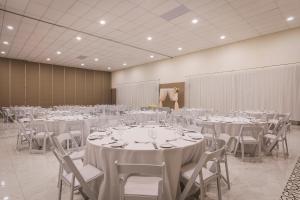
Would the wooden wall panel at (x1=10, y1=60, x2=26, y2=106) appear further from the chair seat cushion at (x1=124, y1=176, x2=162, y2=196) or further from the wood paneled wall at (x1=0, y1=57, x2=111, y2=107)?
the chair seat cushion at (x1=124, y1=176, x2=162, y2=196)

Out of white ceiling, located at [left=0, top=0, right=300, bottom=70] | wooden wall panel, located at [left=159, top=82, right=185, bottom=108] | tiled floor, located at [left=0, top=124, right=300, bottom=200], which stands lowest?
tiled floor, located at [left=0, top=124, right=300, bottom=200]

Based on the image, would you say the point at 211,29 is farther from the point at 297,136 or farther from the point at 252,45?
the point at 297,136

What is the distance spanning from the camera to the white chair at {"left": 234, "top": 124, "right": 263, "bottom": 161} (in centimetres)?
432

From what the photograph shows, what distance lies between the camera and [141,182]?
2135mm

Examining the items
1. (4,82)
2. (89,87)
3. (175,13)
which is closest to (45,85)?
(4,82)

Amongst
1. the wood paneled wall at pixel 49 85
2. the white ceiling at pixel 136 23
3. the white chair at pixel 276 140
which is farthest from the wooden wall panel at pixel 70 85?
the white chair at pixel 276 140

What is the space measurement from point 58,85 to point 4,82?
370cm

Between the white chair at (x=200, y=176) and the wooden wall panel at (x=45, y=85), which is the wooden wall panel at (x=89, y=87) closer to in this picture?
the wooden wall panel at (x=45, y=85)

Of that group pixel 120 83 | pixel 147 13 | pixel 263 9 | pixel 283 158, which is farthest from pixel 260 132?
pixel 120 83

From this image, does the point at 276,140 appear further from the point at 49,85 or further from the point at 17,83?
the point at 17,83

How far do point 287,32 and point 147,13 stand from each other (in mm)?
6419

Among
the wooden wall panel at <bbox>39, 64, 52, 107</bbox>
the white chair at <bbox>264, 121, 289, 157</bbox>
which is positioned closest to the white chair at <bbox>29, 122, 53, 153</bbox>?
the white chair at <bbox>264, 121, 289, 157</bbox>

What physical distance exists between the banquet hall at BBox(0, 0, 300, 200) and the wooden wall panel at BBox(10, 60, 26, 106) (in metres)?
0.08

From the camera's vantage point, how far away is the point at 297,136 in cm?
698
